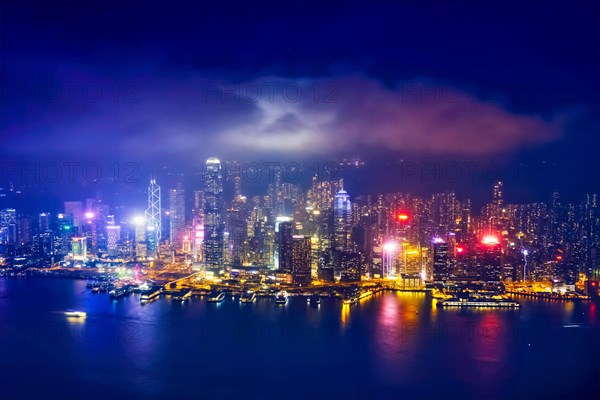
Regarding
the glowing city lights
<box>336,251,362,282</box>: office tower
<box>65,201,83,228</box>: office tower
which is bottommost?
<box>336,251,362,282</box>: office tower

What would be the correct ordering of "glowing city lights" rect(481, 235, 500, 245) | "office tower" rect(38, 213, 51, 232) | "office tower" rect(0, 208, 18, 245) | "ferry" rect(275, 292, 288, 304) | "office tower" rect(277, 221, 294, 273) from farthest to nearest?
1. "office tower" rect(38, 213, 51, 232)
2. "office tower" rect(0, 208, 18, 245)
3. "glowing city lights" rect(481, 235, 500, 245)
4. "office tower" rect(277, 221, 294, 273)
5. "ferry" rect(275, 292, 288, 304)

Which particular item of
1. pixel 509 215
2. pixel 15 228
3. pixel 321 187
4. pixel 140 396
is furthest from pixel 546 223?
pixel 15 228

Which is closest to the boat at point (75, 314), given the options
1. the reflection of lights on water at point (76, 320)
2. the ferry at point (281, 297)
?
the reflection of lights on water at point (76, 320)

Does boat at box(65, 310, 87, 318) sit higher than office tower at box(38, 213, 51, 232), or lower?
lower

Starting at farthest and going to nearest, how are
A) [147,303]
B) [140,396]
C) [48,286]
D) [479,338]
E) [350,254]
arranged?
1. [350,254]
2. [48,286]
3. [147,303]
4. [479,338]
5. [140,396]

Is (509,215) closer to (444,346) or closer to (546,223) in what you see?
(546,223)

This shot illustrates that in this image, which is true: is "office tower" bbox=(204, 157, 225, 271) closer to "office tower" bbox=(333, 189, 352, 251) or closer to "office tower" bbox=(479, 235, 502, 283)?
"office tower" bbox=(333, 189, 352, 251)

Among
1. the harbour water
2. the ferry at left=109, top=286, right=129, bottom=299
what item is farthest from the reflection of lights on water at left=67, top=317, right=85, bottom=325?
the ferry at left=109, top=286, right=129, bottom=299
